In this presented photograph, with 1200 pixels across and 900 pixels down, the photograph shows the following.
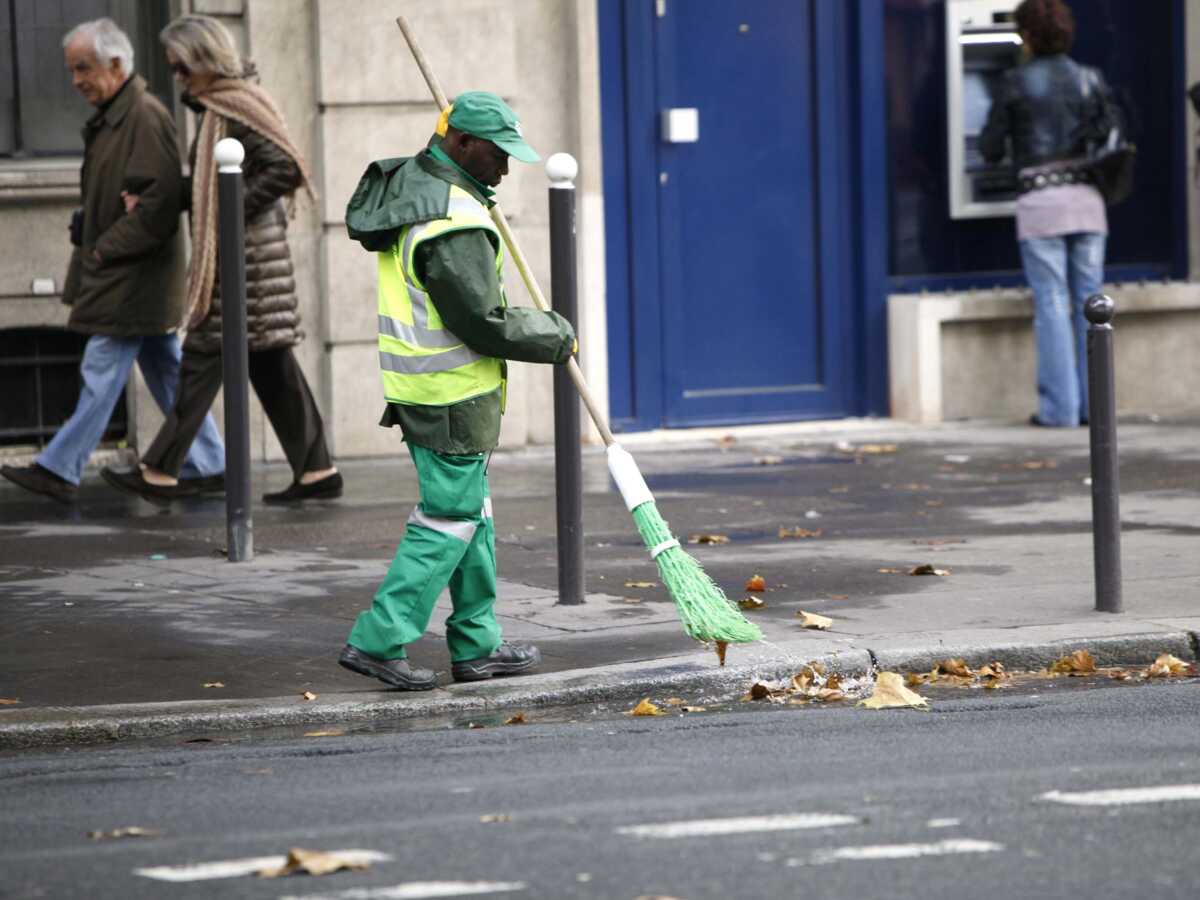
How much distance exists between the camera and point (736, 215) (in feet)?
44.4

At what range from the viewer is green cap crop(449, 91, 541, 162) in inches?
255

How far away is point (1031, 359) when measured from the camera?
14.0 m

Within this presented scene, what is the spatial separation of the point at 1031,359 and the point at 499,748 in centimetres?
875

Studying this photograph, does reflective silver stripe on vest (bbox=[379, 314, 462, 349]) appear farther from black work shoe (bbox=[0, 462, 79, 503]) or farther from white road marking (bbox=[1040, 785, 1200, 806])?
black work shoe (bbox=[0, 462, 79, 503])

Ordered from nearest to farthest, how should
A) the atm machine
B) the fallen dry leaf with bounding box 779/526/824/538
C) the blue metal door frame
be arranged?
the fallen dry leaf with bounding box 779/526/824/538, the blue metal door frame, the atm machine

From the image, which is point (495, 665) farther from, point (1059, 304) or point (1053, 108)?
point (1053, 108)

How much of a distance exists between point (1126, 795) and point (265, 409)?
20.6ft

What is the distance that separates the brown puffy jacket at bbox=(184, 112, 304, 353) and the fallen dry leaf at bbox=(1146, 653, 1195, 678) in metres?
4.69

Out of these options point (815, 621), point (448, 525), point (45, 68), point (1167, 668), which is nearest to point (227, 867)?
point (448, 525)

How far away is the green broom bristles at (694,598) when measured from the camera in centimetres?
668

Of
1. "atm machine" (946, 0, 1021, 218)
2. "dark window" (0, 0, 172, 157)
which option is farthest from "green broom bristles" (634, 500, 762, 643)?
"atm machine" (946, 0, 1021, 218)

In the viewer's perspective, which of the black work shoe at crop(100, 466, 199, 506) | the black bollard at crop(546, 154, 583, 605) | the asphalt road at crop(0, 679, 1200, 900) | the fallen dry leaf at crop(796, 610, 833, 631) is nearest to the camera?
the asphalt road at crop(0, 679, 1200, 900)

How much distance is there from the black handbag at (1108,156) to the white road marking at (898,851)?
30.6 feet

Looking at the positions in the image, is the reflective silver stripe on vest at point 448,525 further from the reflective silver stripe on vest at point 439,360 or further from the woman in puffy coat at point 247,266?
the woman in puffy coat at point 247,266
